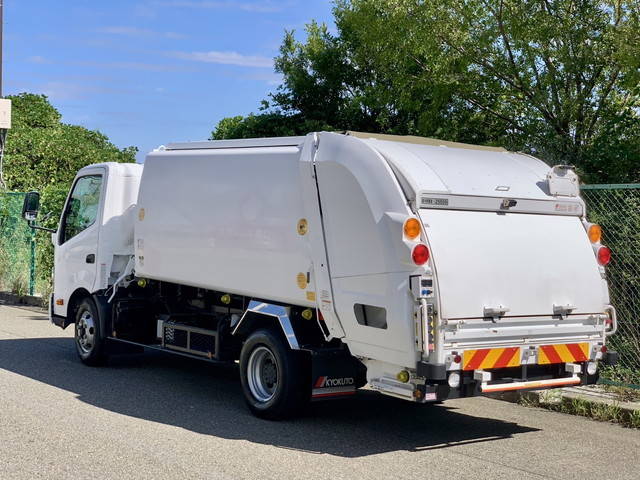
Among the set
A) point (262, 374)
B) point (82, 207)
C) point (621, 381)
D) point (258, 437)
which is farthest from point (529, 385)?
point (82, 207)

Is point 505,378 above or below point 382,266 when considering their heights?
below

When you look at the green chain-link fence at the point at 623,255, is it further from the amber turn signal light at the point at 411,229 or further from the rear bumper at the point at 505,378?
the amber turn signal light at the point at 411,229

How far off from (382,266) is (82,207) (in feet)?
18.3

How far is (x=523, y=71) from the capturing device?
42.3 ft

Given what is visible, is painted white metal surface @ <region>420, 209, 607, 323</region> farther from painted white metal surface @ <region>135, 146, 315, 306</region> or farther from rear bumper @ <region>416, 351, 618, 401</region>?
painted white metal surface @ <region>135, 146, 315, 306</region>

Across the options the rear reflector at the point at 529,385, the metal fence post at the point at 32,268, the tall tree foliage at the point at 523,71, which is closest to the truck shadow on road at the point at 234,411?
the rear reflector at the point at 529,385

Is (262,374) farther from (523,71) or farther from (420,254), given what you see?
(523,71)

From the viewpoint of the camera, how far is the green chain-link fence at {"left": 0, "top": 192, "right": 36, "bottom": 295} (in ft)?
58.0

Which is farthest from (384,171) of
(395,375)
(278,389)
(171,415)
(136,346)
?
(136,346)

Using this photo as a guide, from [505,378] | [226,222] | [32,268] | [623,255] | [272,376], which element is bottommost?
[272,376]

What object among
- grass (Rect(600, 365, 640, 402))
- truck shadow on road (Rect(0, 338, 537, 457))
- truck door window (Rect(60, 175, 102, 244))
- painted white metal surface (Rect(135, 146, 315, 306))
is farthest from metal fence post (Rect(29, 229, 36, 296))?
grass (Rect(600, 365, 640, 402))

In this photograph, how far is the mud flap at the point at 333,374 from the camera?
7.55 meters

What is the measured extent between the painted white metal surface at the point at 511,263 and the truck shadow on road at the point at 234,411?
126 cm

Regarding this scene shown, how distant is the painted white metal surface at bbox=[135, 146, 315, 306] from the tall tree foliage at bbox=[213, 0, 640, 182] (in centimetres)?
501
